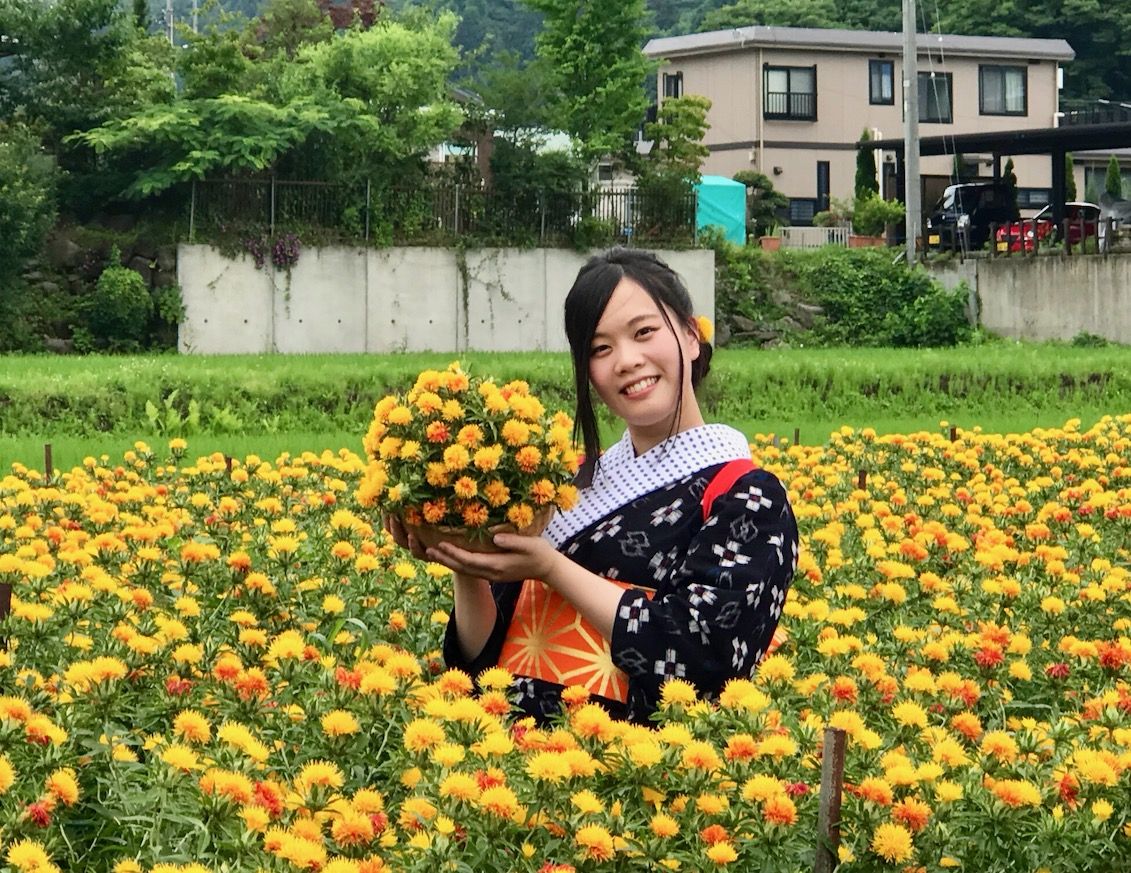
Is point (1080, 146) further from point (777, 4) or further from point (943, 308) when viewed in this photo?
point (777, 4)

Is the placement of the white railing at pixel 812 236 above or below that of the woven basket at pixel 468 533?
above

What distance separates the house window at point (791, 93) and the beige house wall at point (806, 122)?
0.16 meters

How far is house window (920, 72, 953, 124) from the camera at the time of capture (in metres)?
46.4

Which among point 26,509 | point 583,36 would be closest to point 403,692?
point 26,509

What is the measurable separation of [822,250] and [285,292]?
1032cm

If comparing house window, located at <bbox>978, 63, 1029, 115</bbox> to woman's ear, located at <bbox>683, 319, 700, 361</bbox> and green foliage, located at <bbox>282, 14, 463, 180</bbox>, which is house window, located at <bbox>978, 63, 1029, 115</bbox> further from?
woman's ear, located at <bbox>683, 319, 700, 361</bbox>

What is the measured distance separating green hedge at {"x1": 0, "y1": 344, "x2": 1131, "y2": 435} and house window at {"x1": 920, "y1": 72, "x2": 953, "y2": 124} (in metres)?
26.8

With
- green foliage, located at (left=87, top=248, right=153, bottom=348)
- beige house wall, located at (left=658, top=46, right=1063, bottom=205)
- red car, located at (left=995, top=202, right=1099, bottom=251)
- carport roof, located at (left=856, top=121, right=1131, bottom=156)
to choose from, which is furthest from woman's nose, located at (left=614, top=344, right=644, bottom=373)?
beige house wall, located at (left=658, top=46, right=1063, bottom=205)

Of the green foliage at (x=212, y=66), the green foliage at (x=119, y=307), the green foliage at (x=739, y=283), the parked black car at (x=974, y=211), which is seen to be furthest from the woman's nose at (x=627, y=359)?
the parked black car at (x=974, y=211)

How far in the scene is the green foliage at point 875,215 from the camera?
37.8 metres

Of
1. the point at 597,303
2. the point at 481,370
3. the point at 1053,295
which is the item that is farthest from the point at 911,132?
the point at 597,303

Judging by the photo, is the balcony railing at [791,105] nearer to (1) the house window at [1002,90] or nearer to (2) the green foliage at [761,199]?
(2) the green foliage at [761,199]

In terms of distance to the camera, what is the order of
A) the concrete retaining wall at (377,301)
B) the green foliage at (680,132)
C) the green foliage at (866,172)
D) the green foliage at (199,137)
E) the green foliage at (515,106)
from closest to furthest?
the green foliage at (199,137) → the concrete retaining wall at (377,301) → the green foliage at (515,106) → the green foliage at (680,132) → the green foliage at (866,172)

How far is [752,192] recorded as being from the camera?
42.3m
